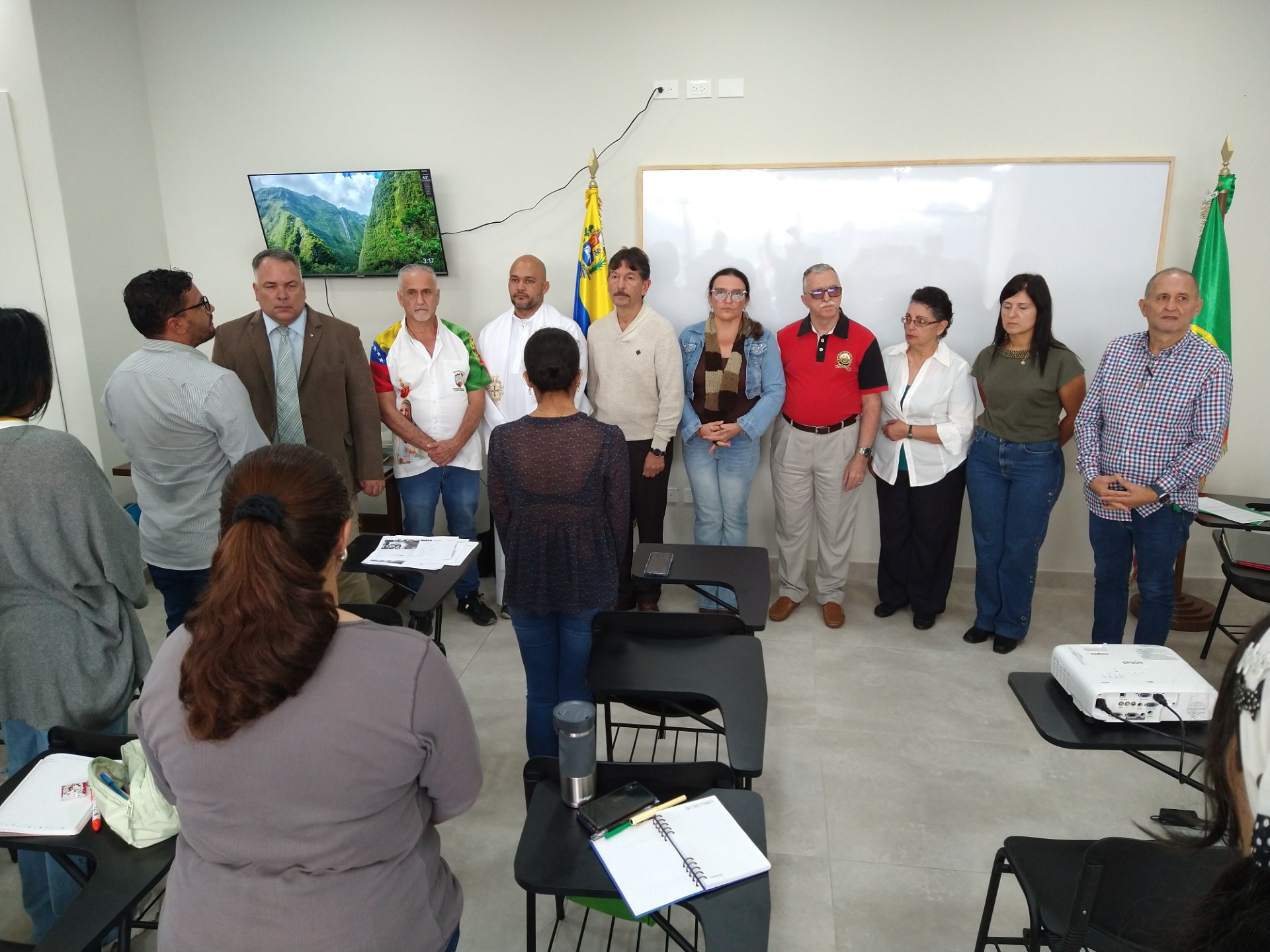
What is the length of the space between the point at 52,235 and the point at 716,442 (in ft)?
11.3

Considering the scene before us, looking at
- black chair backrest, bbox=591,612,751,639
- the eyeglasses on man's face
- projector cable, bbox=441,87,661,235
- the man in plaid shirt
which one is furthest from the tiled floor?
projector cable, bbox=441,87,661,235

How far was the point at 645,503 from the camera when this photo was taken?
3922mm

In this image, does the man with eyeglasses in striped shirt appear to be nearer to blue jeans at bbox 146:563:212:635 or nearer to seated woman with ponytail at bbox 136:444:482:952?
blue jeans at bbox 146:563:212:635

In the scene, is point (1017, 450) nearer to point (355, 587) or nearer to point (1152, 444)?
point (1152, 444)

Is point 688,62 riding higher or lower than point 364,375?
higher

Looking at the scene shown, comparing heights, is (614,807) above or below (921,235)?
below

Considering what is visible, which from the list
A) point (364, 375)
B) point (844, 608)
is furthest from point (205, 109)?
point (844, 608)

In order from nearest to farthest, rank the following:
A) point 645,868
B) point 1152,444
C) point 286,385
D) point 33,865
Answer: point 645,868 < point 33,865 < point 1152,444 < point 286,385

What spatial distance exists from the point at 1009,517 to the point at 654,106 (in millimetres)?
2654

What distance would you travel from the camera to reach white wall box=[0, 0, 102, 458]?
12.4 ft

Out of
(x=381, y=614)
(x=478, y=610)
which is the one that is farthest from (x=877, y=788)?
(x=478, y=610)

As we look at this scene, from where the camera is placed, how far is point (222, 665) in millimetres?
1063

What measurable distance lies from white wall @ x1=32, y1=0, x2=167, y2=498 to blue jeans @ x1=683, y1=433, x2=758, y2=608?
10.2 feet

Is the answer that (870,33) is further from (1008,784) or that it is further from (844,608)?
(1008,784)
